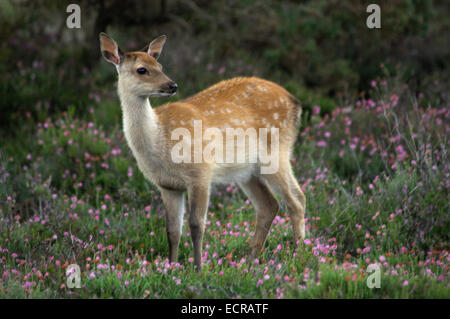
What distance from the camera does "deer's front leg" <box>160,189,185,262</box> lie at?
216 inches

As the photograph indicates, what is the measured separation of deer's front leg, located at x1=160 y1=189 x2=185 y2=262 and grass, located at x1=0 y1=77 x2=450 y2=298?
0.23 meters

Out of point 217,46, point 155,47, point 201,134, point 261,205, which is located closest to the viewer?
point 201,134

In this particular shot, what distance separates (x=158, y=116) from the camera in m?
5.39

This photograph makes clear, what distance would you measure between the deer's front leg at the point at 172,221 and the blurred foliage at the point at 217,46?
3952 millimetres

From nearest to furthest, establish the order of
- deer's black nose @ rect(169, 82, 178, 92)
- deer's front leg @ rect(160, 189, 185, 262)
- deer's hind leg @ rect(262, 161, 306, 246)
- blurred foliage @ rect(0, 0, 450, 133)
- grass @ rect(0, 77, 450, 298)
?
grass @ rect(0, 77, 450, 298), deer's black nose @ rect(169, 82, 178, 92), deer's front leg @ rect(160, 189, 185, 262), deer's hind leg @ rect(262, 161, 306, 246), blurred foliage @ rect(0, 0, 450, 133)

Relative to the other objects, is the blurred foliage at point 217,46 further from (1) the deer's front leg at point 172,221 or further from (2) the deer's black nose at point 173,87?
(2) the deer's black nose at point 173,87

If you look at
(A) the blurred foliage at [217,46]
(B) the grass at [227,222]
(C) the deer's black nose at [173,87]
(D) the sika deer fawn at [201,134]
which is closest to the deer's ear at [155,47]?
(D) the sika deer fawn at [201,134]

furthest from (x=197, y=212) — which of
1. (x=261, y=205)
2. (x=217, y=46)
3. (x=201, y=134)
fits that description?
(x=217, y=46)

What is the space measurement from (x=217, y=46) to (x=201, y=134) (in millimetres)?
5314

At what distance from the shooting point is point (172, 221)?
217 inches

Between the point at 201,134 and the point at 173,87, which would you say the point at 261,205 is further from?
the point at 173,87

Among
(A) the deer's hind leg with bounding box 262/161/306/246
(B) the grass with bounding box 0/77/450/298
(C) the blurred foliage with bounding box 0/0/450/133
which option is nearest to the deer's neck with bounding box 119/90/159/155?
(B) the grass with bounding box 0/77/450/298

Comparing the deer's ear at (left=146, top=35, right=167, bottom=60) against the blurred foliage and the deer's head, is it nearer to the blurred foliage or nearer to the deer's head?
the deer's head

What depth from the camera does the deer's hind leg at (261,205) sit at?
588 centimetres
